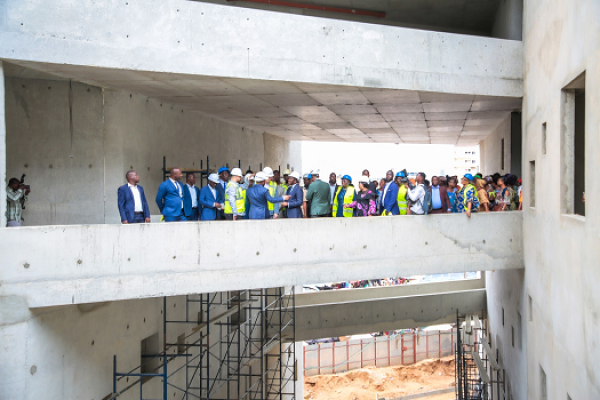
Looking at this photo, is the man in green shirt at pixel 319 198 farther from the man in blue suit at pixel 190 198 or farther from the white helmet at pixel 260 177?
the man in blue suit at pixel 190 198

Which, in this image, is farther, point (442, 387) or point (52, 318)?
point (442, 387)

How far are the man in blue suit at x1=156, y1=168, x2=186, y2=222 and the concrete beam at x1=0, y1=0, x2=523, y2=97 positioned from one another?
90.2 inches

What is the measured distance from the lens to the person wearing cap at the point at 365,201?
11203 millimetres

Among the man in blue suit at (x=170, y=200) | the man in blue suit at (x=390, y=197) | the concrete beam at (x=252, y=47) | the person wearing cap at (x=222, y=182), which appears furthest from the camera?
the person wearing cap at (x=222, y=182)

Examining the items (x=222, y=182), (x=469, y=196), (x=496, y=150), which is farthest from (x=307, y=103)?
(x=496, y=150)

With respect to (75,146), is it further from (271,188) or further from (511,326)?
(511,326)

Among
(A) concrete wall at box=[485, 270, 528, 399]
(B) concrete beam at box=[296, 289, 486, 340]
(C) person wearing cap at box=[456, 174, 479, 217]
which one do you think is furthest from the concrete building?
(B) concrete beam at box=[296, 289, 486, 340]

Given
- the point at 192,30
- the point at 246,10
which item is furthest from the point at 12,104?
the point at 246,10

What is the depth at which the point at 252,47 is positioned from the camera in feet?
33.6

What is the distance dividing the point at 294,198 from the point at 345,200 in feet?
4.36

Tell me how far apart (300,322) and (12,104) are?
46.1ft

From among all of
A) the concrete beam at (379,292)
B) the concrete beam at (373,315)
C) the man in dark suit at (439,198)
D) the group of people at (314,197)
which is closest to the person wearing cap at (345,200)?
the group of people at (314,197)

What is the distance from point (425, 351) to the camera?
31.7 metres

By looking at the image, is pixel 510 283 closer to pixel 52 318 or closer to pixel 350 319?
pixel 350 319
